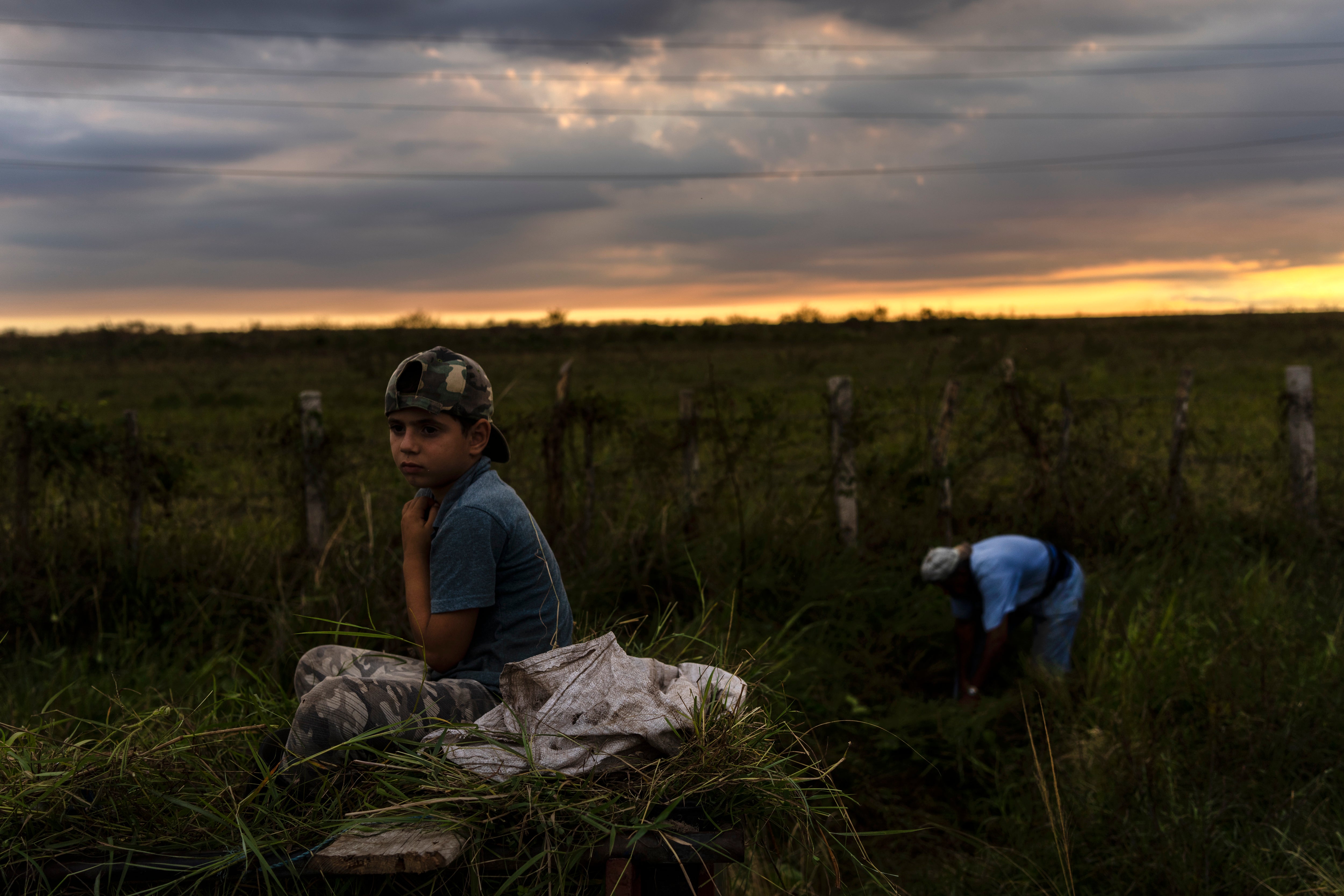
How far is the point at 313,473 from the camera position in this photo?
7.12 m

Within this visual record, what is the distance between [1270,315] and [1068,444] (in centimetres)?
6511

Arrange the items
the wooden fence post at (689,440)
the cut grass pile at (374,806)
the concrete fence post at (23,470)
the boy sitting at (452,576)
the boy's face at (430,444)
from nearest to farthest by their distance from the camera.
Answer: the cut grass pile at (374,806)
the boy sitting at (452,576)
the boy's face at (430,444)
the concrete fence post at (23,470)
the wooden fence post at (689,440)

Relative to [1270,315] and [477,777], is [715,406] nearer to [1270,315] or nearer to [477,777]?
[477,777]

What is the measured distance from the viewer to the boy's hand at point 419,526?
97.5 inches

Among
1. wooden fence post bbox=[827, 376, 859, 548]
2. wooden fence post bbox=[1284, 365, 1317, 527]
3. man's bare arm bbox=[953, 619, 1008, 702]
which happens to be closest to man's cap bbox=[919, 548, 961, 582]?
man's bare arm bbox=[953, 619, 1008, 702]

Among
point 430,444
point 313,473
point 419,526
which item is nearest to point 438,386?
point 430,444

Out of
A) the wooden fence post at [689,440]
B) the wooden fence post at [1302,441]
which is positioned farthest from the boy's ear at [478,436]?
the wooden fence post at [1302,441]

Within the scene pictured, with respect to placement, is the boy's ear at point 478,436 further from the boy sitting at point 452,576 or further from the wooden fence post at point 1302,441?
the wooden fence post at point 1302,441

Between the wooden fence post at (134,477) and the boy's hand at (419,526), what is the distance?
17.3 feet

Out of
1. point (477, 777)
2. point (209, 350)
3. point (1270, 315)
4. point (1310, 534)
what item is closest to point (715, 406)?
point (477, 777)

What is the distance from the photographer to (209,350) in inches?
1533

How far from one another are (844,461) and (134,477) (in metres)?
5.46

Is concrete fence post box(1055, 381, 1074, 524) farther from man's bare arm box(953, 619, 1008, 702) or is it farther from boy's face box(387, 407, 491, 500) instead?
boy's face box(387, 407, 491, 500)

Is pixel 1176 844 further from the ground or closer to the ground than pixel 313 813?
closer to the ground
